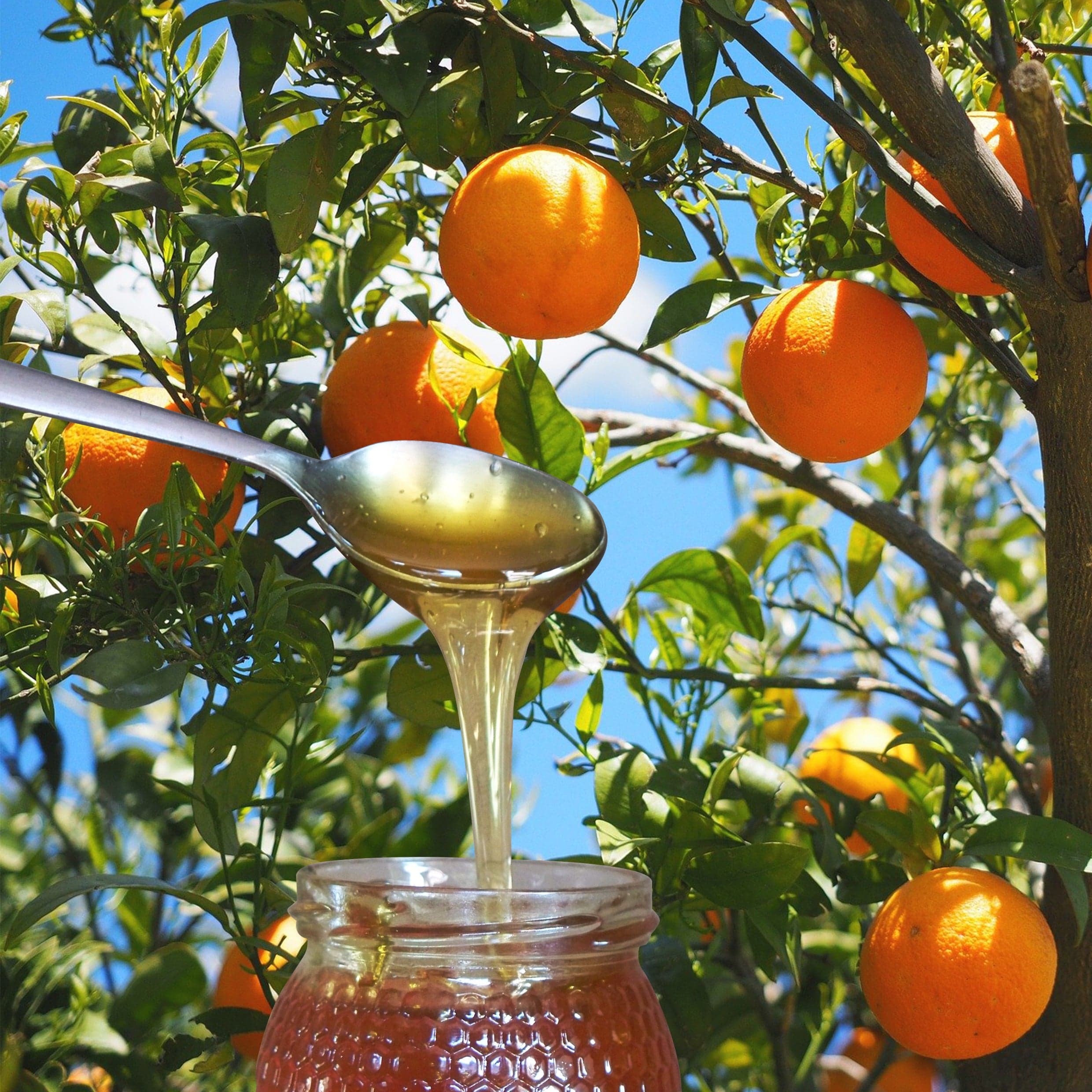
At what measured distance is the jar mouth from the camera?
43cm

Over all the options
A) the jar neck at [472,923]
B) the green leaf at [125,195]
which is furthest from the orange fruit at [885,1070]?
the green leaf at [125,195]

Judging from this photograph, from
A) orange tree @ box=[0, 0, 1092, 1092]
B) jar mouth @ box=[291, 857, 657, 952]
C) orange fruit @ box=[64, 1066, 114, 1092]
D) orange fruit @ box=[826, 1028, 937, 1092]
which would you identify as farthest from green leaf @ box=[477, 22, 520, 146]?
orange fruit @ box=[826, 1028, 937, 1092]

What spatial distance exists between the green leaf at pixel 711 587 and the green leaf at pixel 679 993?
0.18 meters

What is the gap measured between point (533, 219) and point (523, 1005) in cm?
30

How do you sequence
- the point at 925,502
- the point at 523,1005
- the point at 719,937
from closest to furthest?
the point at 523,1005
the point at 719,937
the point at 925,502

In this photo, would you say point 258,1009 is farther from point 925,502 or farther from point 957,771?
point 925,502

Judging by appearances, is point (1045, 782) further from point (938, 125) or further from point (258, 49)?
point (258, 49)

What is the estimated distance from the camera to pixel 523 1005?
43 centimetres

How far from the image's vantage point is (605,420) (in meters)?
0.78

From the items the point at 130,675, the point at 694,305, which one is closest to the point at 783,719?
the point at 694,305

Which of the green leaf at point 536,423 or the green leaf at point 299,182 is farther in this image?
the green leaf at point 536,423

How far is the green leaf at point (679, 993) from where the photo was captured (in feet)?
2.12

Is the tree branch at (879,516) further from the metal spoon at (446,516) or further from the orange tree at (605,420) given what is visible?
the metal spoon at (446,516)

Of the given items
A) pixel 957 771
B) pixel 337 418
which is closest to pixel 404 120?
pixel 337 418
